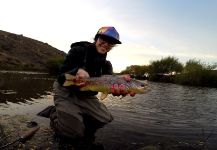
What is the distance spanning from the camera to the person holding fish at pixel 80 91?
828cm

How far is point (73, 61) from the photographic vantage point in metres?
8.46

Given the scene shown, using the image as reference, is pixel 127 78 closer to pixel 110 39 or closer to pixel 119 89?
pixel 119 89

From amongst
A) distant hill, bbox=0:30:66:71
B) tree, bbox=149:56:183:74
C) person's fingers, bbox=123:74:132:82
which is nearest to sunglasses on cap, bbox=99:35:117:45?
person's fingers, bbox=123:74:132:82

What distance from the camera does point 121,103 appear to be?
17.2 m

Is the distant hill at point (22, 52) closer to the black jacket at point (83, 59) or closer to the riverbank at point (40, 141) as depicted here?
the riverbank at point (40, 141)

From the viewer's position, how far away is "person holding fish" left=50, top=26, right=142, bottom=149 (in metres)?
8.28

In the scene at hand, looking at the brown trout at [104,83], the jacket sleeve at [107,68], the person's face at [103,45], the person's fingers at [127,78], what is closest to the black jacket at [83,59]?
the person's face at [103,45]

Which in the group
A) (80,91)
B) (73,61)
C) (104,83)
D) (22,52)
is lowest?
(80,91)

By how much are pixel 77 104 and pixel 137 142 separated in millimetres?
1882

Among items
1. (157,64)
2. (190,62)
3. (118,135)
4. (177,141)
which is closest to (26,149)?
(118,135)

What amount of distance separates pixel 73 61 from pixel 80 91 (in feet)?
2.55

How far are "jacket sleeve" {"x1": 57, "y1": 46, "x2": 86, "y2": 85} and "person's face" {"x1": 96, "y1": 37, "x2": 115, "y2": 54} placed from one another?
1.29 feet

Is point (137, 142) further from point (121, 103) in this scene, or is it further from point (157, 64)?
point (157, 64)

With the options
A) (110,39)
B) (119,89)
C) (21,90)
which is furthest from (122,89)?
(21,90)
